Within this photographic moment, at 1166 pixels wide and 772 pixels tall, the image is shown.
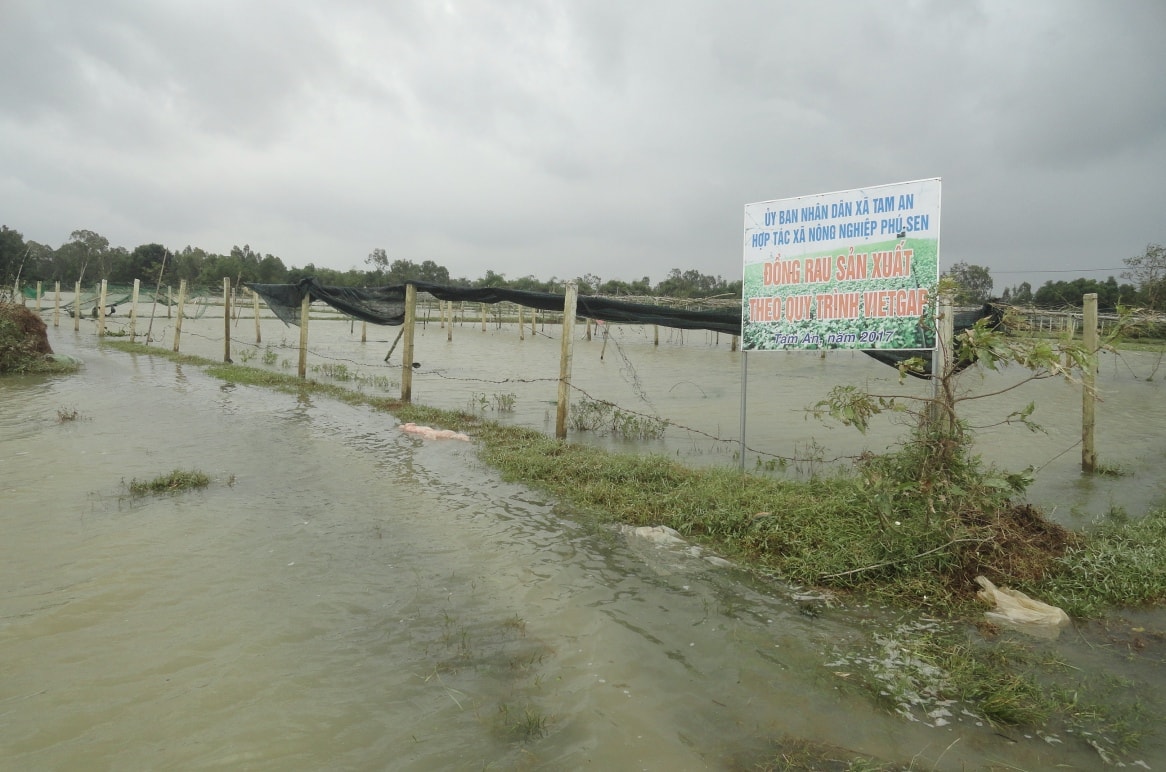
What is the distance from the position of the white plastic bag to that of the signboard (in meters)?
2.01

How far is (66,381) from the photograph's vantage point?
1198 centimetres

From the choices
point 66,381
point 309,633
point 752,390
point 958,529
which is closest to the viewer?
point 309,633

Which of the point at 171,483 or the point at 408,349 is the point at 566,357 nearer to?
the point at 408,349

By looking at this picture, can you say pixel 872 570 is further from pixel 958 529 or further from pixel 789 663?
pixel 789 663

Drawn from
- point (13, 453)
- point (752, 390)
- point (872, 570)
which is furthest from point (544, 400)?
point (872, 570)

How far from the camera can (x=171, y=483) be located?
574cm

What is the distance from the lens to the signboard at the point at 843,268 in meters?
5.34

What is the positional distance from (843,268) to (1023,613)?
10.4ft

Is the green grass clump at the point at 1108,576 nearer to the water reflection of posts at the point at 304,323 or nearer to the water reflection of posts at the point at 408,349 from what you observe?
the water reflection of posts at the point at 408,349

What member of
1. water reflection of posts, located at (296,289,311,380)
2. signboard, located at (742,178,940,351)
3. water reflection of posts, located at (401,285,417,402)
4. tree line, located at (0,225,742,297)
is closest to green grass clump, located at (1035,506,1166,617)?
signboard, located at (742,178,940,351)

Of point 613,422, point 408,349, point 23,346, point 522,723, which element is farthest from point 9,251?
point 522,723

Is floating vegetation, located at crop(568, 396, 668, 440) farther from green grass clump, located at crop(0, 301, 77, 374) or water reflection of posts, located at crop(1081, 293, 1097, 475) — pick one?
green grass clump, located at crop(0, 301, 77, 374)

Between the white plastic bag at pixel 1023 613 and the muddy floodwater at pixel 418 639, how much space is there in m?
0.11

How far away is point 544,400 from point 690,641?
8780mm
